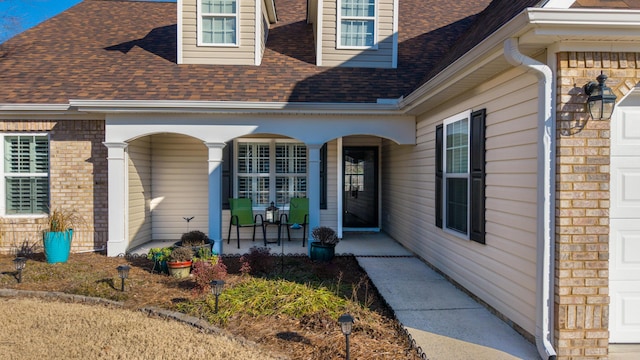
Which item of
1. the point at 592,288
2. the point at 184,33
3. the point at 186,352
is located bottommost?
the point at 186,352

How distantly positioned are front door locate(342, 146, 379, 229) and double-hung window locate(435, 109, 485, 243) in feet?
13.7

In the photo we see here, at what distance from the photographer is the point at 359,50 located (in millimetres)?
8492

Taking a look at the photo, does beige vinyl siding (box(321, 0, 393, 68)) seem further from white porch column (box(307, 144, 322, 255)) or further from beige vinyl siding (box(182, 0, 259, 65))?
white porch column (box(307, 144, 322, 255))

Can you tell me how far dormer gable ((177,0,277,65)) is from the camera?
8.24 m

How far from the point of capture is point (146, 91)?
284 inches

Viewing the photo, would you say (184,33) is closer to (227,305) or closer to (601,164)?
(227,305)

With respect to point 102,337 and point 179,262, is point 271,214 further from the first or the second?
point 102,337

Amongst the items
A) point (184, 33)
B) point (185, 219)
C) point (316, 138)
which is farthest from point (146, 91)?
point (316, 138)

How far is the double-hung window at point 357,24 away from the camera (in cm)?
847

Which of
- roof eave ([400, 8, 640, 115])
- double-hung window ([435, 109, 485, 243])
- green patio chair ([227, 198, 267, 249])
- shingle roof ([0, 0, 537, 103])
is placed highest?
shingle roof ([0, 0, 537, 103])

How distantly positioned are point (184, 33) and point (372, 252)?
5.76 meters

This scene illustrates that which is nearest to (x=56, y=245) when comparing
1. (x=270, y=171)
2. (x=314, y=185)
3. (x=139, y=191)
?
(x=139, y=191)

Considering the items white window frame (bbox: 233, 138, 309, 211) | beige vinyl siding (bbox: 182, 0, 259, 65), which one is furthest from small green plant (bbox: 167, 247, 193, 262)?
beige vinyl siding (bbox: 182, 0, 259, 65)

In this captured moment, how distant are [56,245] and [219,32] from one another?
499 cm
